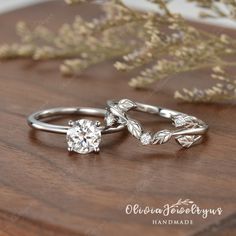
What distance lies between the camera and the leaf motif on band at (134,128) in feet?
2.75

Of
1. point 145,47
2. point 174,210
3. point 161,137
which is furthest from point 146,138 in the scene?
point 145,47

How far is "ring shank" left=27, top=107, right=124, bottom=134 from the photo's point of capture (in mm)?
876

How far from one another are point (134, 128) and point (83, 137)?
2.5 inches

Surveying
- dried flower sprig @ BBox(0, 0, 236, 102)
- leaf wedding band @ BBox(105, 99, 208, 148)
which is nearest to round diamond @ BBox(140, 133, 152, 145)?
leaf wedding band @ BBox(105, 99, 208, 148)

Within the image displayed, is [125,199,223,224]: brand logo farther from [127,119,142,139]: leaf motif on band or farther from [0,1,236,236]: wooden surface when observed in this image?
[127,119,142,139]: leaf motif on band

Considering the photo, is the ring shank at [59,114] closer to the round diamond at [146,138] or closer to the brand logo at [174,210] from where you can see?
the round diamond at [146,138]

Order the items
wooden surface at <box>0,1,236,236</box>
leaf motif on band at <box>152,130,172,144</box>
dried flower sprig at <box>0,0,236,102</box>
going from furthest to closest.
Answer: dried flower sprig at <box>0,0,236,102</box>, leaf motif on band at <box>152,130,172,144</box>, wooden surface at <box>0,1,236,236</box>

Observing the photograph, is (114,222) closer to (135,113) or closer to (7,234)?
(7,234)

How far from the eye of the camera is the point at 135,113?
0.95 meters

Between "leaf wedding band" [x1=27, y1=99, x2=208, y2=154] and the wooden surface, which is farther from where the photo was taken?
"leaf wedding band" [x1=27, y1=99, x2=208, y2=154]

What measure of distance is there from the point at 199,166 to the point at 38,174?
18 centimetres

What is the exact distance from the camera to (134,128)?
0.84 m

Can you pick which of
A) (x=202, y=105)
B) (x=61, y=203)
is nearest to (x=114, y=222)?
(x=61, y=203)

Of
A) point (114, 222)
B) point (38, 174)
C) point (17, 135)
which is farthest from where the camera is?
point (17, 135)
